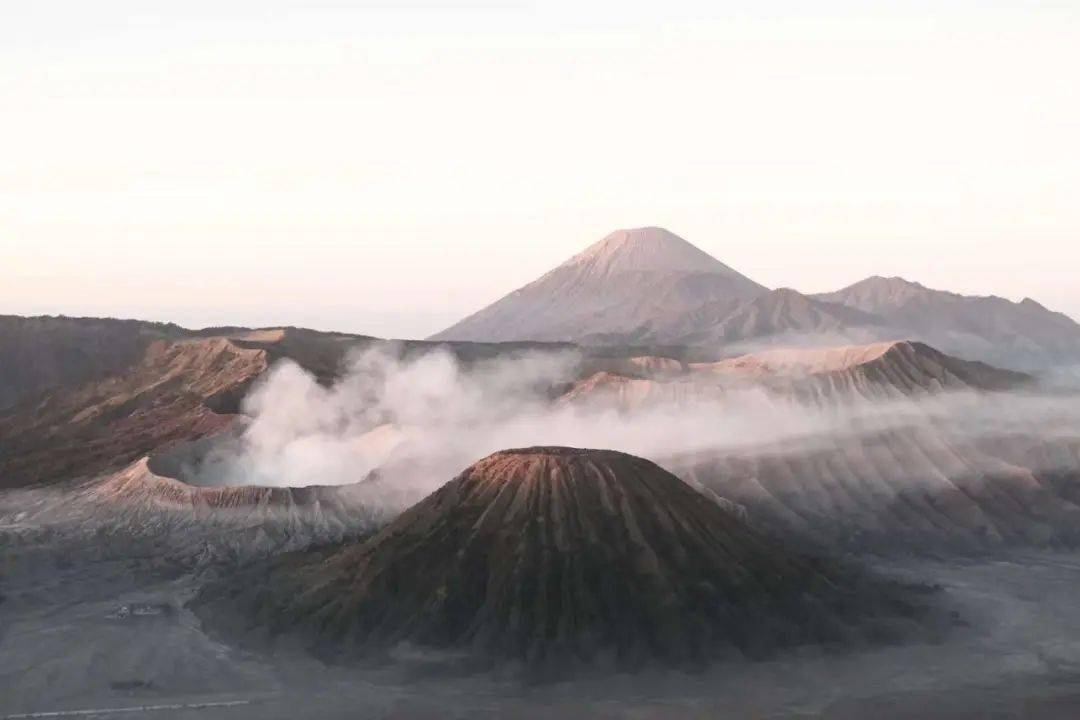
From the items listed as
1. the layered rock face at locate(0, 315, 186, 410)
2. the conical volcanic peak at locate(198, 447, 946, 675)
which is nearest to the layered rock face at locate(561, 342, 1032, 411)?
the conical volcanic peak at locate(198, 447, 946, 675)

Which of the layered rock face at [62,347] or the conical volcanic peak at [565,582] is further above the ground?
the layered rock face at [62,347]

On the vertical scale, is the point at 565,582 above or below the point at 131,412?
below

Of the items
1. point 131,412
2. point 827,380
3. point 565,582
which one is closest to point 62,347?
point 131,412

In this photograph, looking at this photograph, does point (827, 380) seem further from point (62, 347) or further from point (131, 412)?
point (62, 347)

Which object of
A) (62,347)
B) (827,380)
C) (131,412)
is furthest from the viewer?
(62,347)

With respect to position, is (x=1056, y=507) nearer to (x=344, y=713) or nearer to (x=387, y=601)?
(x=387, y=601)

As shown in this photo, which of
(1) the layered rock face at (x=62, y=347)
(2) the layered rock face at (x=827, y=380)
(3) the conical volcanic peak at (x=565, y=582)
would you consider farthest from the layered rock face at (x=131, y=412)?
(3) the conical volcanic peak at (x=565, y=582)

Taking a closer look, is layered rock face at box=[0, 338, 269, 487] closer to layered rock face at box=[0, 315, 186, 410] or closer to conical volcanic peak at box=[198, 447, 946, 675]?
layered rock face at box=[0, 315, 186, 410]

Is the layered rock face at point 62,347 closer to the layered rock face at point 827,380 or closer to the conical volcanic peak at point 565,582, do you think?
the layered rock face at point 827,380

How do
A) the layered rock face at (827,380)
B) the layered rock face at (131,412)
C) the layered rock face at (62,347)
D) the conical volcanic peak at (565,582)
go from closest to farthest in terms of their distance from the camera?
the conical volcanic peak at (565,582) < the layered rock face at (827,380) < the layered rock face at (131,412) < the layered rock face at (62,347)

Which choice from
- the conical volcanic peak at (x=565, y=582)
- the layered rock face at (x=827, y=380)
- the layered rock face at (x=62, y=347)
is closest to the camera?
the conical volcanic peak at (x=565, y=582)
